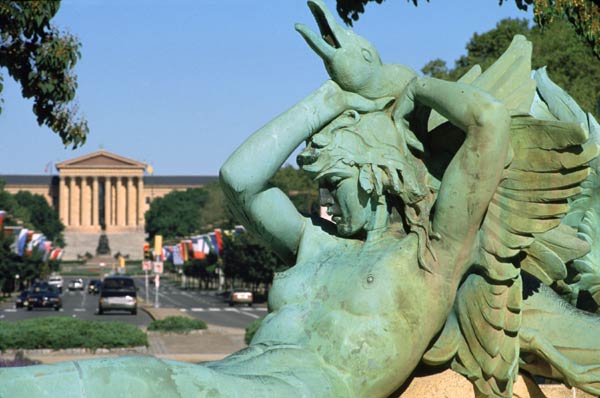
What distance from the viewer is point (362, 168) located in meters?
4.61

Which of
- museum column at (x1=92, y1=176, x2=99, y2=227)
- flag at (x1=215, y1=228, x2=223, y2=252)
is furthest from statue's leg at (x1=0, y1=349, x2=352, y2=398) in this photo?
museum column at (x1=92, y1=176, x2=99, y2=227)

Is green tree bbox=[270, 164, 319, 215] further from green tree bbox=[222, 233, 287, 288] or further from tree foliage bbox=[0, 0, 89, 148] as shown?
tree foliage bbox=[0, 0, 89, 148]

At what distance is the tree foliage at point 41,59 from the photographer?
11.8m

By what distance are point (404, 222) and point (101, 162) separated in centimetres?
17062

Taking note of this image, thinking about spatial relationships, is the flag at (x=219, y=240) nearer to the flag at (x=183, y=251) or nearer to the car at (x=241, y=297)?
the car at (x=241, y=297)

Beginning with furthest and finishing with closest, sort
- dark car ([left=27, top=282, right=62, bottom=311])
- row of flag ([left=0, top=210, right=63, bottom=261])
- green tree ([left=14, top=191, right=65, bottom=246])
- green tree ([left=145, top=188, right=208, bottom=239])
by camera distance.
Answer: green tree ([left=14, top=191, right=65, bottom=246])
green tree ([left=145, top=188, right=208, bottom=239])
row of flag ([left=0, top=210, right=63, bottom=261])
dark car ([left=27, top=282, right=62, bottom=311])

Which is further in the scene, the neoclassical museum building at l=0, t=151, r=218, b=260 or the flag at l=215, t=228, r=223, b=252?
the neoclassical museum building at l=0, t=151, r=218, b=260

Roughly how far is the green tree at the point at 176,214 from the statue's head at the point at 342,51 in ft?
496

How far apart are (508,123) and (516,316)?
80 centimetres

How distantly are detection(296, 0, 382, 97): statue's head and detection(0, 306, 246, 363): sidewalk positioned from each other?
17.2 metres

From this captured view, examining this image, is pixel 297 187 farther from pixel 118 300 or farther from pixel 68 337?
pixel 68 337

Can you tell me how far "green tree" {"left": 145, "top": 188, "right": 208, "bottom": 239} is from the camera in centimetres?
15950

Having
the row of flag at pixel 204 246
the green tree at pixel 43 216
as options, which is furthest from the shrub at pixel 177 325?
the green tree at pixel 43 216

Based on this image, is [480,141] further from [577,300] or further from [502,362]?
[577,300]
